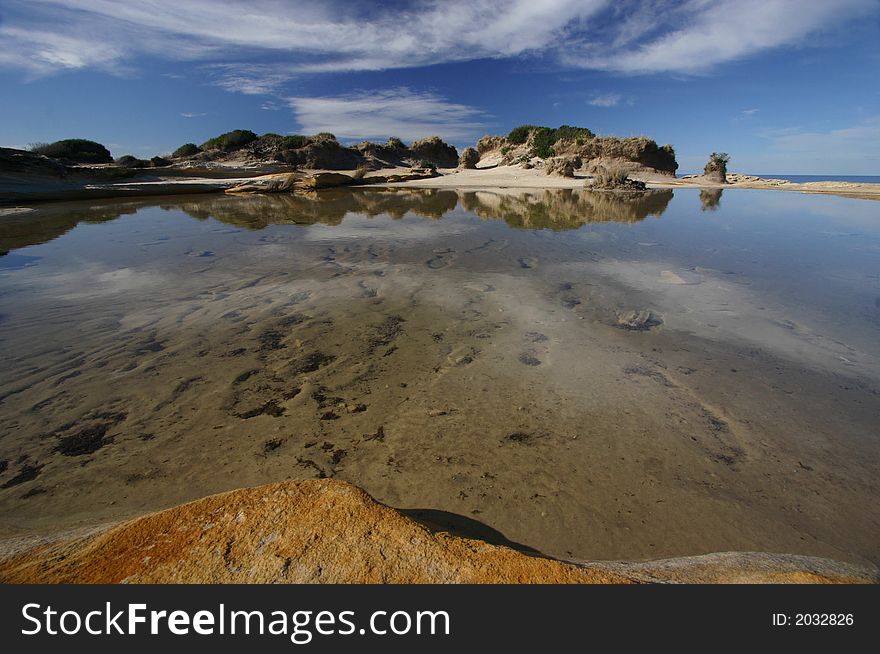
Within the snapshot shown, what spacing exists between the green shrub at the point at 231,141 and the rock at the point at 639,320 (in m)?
47.2

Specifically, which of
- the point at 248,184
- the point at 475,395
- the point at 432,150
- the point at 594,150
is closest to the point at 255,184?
the point at 248,184

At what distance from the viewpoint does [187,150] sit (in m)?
41.2

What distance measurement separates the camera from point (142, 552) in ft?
5.09

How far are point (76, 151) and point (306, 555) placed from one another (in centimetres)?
4726

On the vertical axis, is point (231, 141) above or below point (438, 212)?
above

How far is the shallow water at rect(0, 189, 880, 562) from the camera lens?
2.44 m

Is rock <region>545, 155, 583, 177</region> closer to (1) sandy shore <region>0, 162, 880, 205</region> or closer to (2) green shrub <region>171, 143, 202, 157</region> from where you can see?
(1) sandy shore <region>0, 162, 880, 205</region>

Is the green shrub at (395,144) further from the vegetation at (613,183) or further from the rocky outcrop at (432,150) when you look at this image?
the vegetation at (613,183)

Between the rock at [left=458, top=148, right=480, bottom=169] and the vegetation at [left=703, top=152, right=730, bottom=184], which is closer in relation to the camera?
the vegetation at [left=703, top=152, right=730, bottom=184]

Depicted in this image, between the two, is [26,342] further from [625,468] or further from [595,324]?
[595,324]

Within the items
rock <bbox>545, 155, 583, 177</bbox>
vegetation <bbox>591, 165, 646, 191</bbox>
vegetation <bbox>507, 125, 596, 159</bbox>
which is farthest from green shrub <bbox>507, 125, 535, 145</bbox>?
vegetation <bbox>591, 165, 646, 191</bbox>

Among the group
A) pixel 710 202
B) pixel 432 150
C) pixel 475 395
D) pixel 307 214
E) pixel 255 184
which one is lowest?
pixel 475 395

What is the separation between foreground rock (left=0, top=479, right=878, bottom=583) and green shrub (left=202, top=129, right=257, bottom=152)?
48.7 m

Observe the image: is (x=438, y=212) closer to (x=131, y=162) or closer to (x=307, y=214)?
(x=307, y=214)
